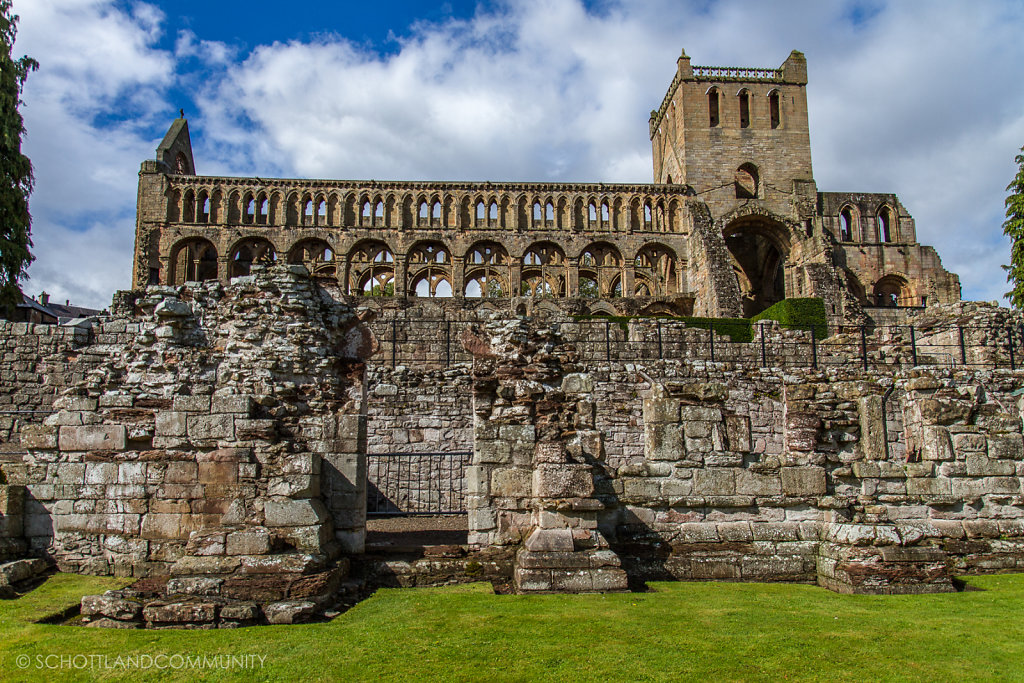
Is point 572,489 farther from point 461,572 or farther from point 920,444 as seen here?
point 920,444

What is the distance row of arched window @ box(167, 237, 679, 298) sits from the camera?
38031 millimetres

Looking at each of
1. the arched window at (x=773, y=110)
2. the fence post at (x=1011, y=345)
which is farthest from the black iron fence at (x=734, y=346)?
the arched window at (x=773, y=110)

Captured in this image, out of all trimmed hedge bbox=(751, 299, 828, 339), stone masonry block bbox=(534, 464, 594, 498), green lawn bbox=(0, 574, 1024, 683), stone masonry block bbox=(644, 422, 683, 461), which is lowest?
green lawn bbox=(0, 574, 1024, 683)

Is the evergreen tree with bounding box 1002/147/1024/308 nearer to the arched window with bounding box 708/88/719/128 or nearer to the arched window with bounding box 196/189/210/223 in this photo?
the arched window with bounding box 708/88/719/128

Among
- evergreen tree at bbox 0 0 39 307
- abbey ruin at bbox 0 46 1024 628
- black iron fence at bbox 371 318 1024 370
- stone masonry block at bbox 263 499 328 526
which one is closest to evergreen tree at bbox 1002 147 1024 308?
black iron fence at bbox 371 318 1024 370

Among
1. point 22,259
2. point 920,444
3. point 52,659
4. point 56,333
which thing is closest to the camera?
point 52,659

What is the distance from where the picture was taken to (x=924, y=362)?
16.5m

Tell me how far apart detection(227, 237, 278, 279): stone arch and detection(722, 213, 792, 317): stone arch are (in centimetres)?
2897

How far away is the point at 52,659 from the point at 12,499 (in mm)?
3169

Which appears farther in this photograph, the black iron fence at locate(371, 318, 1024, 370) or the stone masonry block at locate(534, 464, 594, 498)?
the black iron fence at locate(371, 318, 1024, 370)

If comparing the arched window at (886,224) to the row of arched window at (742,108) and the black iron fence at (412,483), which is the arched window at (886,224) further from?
the black iron fence at (412,483)

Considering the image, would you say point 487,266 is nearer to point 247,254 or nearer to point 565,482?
point 247,254

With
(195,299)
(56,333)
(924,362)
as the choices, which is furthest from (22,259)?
(924,362)

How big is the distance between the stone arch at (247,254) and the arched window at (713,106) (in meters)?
30.3
